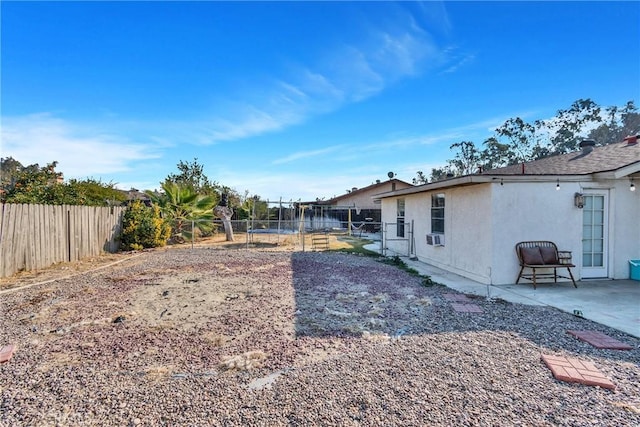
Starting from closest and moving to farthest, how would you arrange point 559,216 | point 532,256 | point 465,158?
point 532,256
point 559,216
point 465,158

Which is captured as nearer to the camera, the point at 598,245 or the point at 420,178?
the point at 598,245

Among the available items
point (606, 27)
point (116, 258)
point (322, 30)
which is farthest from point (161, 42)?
point (606, 27)

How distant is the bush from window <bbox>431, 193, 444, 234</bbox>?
11023 millimetres

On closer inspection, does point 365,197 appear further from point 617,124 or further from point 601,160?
point 617,124

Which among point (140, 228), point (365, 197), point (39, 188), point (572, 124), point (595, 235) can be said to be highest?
point (572, 124)

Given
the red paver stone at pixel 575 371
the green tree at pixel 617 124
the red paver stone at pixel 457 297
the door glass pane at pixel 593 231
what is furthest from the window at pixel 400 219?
the green tree at pixel 617 124

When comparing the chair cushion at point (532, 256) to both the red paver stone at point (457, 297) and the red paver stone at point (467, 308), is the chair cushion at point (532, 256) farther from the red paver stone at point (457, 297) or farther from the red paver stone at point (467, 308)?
the red paver stone at point (467, 308)

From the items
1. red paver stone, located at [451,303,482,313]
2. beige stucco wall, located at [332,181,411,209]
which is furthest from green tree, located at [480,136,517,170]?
red paver stone, located at [451,303,482,313]

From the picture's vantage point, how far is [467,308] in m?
5.15

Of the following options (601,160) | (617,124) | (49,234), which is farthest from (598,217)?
(617,124)

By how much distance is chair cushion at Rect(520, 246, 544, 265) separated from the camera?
6660mm

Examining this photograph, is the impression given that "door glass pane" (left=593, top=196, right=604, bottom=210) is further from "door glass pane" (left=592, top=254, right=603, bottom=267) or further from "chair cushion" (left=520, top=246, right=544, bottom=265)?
"chair cushion" (left=520, top=246, right=544, bottom=265)

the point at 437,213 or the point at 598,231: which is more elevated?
the point at 437,213

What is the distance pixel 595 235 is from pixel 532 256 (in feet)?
6.40
